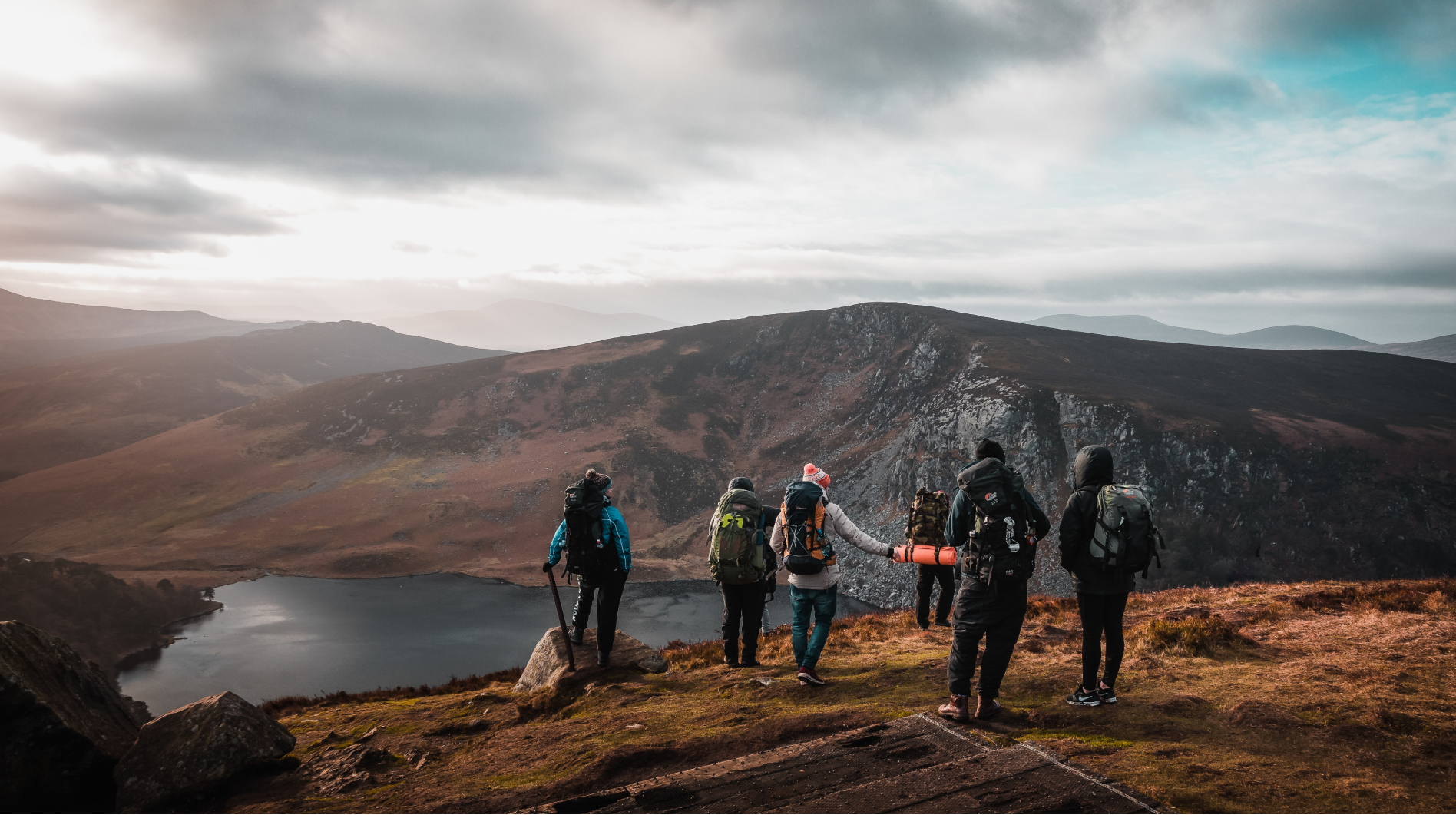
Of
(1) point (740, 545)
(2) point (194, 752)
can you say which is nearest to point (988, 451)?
(1) point (740, 545)

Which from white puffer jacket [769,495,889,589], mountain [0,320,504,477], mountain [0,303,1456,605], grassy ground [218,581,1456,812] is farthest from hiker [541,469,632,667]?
mountain [0,320,504,477]

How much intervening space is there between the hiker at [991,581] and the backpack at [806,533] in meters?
2.06

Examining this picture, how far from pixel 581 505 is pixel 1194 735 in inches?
305

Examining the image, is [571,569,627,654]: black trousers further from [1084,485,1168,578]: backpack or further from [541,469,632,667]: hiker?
[1084,485,1168,578]: backpack

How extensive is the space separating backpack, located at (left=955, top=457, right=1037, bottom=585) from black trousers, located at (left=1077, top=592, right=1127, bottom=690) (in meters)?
1.07

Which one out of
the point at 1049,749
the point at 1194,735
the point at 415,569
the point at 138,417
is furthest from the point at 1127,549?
the point at 138,417

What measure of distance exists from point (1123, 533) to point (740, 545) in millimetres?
4733

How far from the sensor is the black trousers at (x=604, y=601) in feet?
32.6

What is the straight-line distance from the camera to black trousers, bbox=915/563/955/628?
12344 millimetres

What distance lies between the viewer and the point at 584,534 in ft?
32.4

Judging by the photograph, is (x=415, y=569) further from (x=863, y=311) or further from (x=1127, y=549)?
(x=863, y=311)

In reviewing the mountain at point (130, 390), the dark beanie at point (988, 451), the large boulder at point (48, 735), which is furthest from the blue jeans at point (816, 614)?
the mountain at point (130, 390)

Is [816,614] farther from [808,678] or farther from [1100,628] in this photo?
[1100,628]

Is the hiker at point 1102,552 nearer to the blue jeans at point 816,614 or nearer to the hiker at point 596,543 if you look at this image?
the blue jeans at point 816,614
